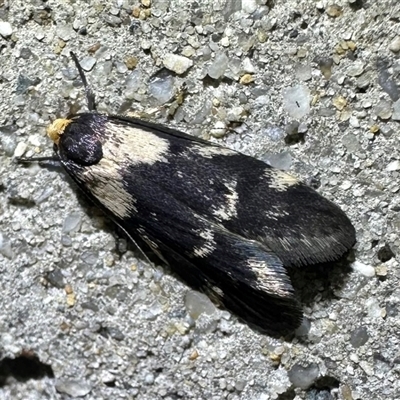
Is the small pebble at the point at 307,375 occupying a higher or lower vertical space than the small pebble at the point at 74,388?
higher

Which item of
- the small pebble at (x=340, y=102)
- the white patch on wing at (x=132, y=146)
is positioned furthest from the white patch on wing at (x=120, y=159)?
the small pebble at (x=340, y=102)

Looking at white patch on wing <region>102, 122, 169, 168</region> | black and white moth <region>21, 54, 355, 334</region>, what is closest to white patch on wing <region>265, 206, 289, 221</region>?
black and white moth <region>21, 54, 355, 334</region>

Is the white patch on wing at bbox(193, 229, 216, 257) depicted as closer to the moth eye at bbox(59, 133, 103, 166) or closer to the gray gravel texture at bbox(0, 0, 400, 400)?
the gray gravel texture at bbox(0, 0, 400, 400)

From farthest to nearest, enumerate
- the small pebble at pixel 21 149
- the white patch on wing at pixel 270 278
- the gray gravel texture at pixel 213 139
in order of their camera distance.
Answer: the small pebble at pixel 21 149
the gray gravel texture at pixel 213 139
the white patch on wing at pixel 270 278

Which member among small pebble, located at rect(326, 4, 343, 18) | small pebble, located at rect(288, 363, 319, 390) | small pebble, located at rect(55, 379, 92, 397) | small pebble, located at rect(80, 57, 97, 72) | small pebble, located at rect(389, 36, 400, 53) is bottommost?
small pebble, located at rect(55, 379, 92, 397)

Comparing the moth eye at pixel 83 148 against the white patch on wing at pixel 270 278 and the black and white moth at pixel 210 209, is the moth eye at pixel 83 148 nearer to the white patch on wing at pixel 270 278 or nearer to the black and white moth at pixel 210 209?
the black and white moth at pixel 210 209

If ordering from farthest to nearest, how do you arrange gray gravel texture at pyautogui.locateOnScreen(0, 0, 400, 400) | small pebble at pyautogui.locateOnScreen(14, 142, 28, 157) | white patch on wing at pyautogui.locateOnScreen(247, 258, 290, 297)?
small pebble at pyautogui.locateOnScreen(14, 142, 28, 157)
gray gravel texture at pyautogui.locateOnScreen(0, 0, 400, 400)
white patch on wing at pyautogui.locateOnScreen(247, 258, 290, 297)

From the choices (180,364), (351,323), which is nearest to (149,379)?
(180,364)
